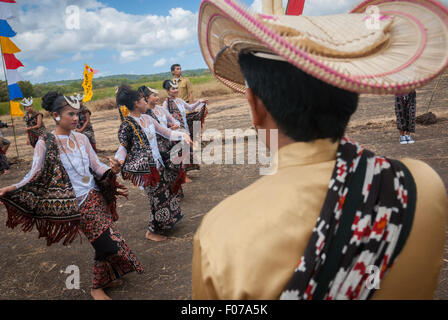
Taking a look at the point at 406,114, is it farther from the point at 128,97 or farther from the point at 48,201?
the point at 48,201

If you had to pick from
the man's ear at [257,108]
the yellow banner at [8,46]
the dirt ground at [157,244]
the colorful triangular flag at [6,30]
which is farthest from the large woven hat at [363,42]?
the yellow banner at [8,46]

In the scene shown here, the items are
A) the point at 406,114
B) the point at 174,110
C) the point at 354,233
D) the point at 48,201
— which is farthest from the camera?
the point at 406,114

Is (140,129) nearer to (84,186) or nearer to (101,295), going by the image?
(84,186)

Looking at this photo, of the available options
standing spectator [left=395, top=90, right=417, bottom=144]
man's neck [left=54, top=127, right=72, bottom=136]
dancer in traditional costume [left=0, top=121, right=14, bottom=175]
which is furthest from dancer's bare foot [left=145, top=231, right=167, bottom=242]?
dancer in traditional costume [left=0, top=121, right=14, bottom=175]

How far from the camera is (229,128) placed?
11109 mm

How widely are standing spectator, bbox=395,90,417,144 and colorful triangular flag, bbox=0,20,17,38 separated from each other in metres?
8.30

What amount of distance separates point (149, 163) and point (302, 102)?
136 inches

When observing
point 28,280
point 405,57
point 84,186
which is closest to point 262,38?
point 405,57

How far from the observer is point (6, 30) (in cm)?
712

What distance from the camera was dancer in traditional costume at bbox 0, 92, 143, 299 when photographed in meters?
3.02

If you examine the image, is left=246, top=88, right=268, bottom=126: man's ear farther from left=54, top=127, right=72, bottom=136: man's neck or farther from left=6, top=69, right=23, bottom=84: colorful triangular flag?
left=6, top=69, right=23, bottom=84: colorful triangular flag

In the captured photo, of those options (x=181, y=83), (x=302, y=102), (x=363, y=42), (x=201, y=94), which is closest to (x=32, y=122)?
(x=181, y=83)

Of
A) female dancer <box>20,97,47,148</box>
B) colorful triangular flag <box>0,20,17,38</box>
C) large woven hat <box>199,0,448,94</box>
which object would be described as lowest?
female dancer <box>20,97,47,148</box>

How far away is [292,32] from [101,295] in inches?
124
